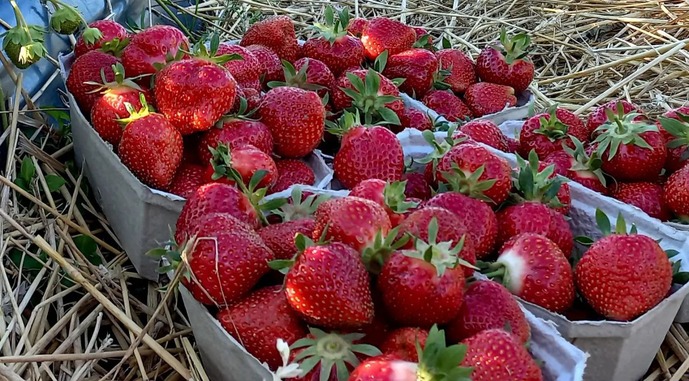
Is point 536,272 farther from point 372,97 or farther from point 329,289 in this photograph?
point 372,97

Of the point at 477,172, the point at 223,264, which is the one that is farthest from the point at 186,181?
the point at 477,172

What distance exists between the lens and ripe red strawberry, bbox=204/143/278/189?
122 cm

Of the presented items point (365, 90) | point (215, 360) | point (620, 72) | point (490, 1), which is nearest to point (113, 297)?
point (215, 360)

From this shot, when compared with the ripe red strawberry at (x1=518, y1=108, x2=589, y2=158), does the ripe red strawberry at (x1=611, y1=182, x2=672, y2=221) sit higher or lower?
lower

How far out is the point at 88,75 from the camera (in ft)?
4.63

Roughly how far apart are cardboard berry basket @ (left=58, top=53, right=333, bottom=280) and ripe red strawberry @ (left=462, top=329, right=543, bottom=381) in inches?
20.7

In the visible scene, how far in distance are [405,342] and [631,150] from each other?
710 mm

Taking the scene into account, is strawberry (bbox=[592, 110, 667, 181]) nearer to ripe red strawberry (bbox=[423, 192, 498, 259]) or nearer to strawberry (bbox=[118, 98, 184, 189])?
ripe red strawberry (bbox=[423, 192, 498, 259])

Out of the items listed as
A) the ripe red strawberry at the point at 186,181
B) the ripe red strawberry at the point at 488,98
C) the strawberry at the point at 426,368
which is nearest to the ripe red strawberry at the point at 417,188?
the ripe red strawberry at the point at 186,181

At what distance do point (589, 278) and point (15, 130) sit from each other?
1.06m

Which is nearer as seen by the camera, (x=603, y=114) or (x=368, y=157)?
(x=368, y=157)

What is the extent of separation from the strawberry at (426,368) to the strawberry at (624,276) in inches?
16.1

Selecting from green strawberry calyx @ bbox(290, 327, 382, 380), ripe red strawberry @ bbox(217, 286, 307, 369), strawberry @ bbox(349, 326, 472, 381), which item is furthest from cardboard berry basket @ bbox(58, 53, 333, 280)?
strawberry @ bbox(349, 326, 472, 381)

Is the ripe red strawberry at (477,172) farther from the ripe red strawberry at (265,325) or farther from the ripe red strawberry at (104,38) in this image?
the ripe red strawberry at (104,38)
